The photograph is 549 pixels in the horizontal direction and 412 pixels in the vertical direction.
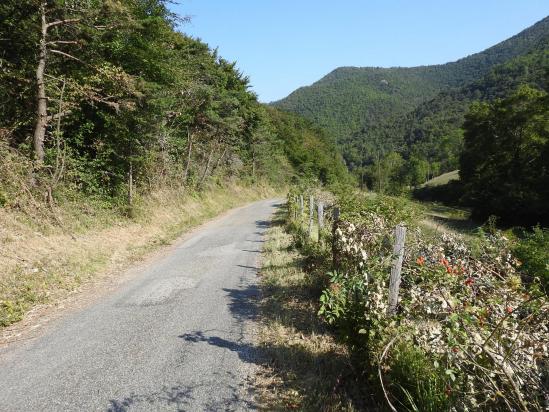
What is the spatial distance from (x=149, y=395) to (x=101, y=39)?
1295 cm

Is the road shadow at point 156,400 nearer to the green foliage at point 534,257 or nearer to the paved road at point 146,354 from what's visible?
the paved road at point 146,354

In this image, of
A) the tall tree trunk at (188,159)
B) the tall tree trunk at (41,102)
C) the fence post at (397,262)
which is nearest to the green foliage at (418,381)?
Answer: the fence post at (397,262)

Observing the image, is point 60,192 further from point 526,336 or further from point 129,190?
point 526,336

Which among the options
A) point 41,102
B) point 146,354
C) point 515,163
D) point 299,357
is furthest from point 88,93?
point 515,163

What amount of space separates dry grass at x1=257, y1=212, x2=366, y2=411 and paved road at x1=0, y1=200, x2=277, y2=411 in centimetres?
27

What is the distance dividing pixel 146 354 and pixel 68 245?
6259 mm

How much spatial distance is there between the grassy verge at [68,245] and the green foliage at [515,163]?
94.3ft

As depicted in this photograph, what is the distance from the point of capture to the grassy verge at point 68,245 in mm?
7430

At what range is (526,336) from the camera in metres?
3.12

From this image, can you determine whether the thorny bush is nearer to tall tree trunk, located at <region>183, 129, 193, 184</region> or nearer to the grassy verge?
the grassy verge

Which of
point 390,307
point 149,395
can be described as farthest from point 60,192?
point 390,307

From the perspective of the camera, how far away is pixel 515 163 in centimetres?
3478

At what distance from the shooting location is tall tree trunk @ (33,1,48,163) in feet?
36.2

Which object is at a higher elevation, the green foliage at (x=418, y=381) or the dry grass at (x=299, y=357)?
the green foliage at (x=418, y=381)
